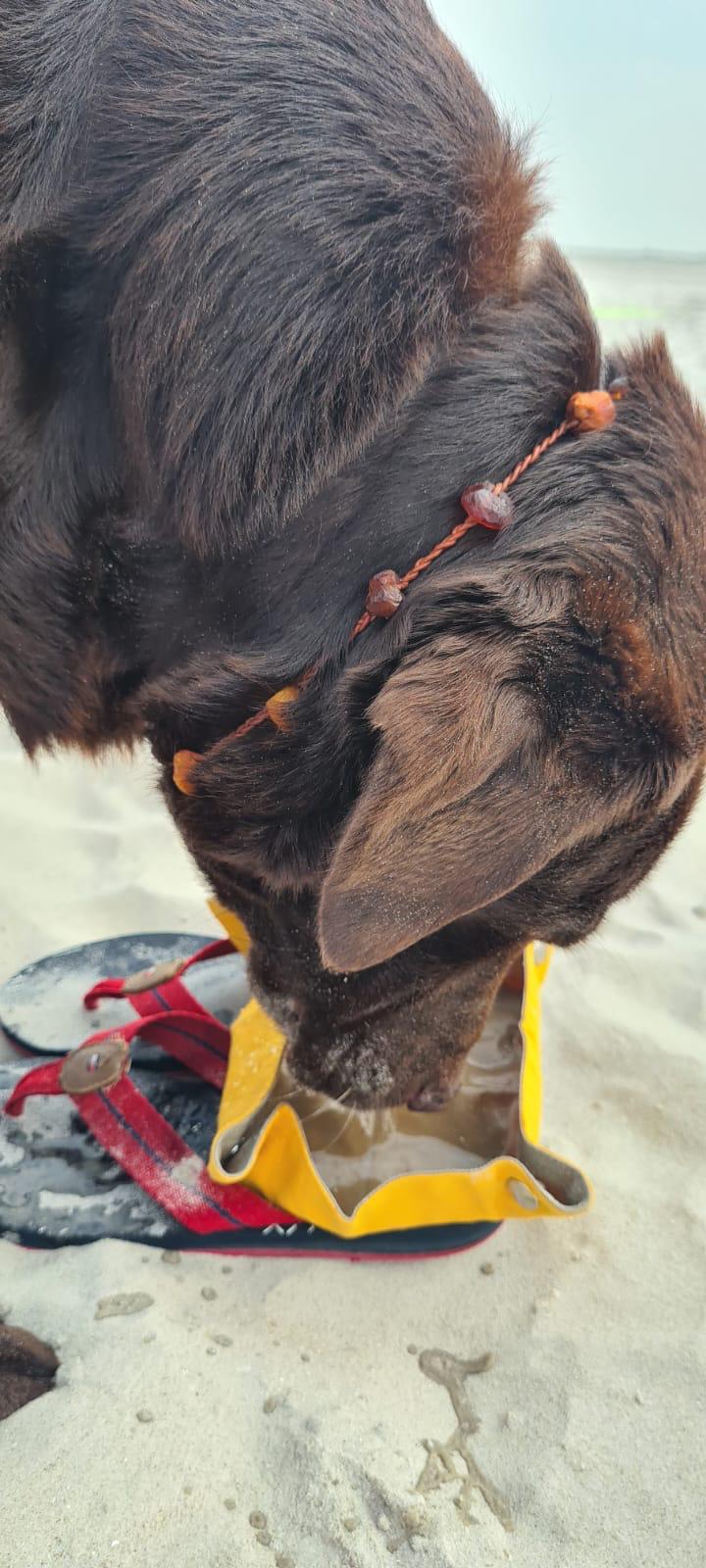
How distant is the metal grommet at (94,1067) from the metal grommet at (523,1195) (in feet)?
2.41

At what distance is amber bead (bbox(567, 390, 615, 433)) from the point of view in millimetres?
1330

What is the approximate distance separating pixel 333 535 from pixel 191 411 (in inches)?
9.7

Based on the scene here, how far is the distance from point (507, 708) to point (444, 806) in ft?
0.44

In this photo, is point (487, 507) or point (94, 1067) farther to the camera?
point (94, 1067)

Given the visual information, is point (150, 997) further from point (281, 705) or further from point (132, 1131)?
point (281, 705)

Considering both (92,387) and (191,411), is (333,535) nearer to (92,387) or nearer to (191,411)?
(191,411)

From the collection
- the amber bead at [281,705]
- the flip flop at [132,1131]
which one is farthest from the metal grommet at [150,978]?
the amber bead at [281,705]

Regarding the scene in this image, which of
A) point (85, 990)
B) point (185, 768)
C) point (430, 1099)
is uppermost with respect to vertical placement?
point (185, 768)

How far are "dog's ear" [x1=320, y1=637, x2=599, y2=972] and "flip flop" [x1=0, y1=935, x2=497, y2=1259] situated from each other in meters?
0.76

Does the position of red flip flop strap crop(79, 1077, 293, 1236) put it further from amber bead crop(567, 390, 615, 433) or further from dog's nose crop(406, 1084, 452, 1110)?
amber bead crop(567, 390, 615, 433)

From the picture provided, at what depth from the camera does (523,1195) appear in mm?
1717

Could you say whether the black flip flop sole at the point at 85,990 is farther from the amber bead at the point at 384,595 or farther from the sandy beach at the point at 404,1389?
the amber bead at the point at 384,595

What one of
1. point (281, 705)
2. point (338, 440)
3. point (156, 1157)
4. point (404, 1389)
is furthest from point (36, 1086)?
point (338, 440)

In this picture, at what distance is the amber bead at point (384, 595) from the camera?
1.27 meters
